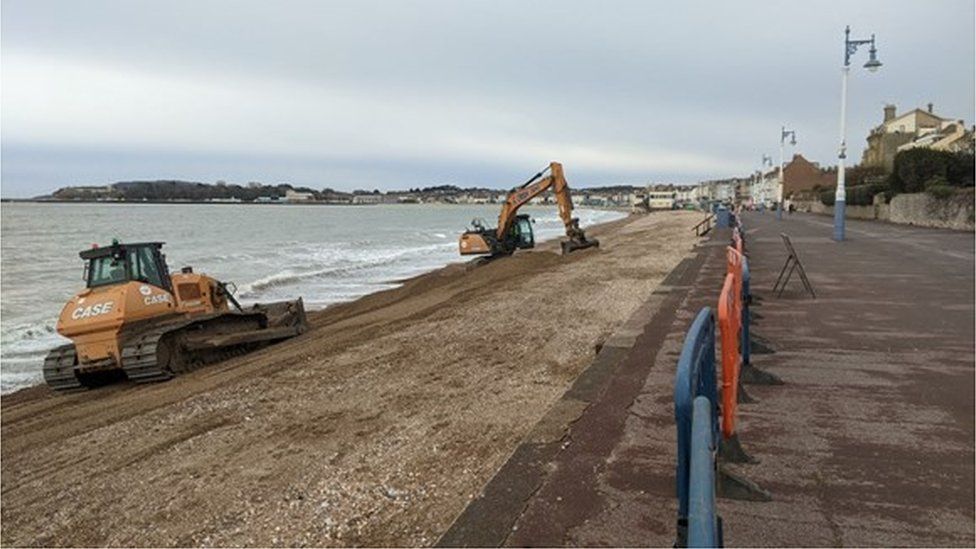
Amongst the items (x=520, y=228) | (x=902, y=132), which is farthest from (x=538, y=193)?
(x=902, y=132)

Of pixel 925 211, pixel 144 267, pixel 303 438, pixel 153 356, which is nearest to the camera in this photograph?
pixel 303 438

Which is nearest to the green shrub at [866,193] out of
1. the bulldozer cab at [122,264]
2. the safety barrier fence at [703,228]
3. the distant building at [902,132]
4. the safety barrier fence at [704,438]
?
the safety barrier fence at [703,228]

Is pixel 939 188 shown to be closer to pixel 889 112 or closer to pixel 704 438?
pixel 704 438

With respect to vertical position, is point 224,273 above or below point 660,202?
below

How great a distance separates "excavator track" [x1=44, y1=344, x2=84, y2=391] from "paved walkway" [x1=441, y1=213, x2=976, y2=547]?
9.43m

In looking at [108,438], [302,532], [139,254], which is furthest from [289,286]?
[302,532]

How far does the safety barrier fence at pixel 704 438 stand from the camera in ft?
6.05

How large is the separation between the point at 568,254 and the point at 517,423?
2286 centimetres

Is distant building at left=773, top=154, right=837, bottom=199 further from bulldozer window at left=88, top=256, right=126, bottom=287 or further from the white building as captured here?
bulldozer window at left=88, top=256, right=126, bottom=287

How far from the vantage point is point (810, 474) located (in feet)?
14.5

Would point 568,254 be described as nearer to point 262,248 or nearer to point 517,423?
point 517,423

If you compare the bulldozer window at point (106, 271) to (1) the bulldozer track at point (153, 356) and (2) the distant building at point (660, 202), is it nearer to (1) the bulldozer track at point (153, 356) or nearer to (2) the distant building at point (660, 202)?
(1) the bulldozer track at point (153, 356)

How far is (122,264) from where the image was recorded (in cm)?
1265

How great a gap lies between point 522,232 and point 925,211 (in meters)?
21.5
